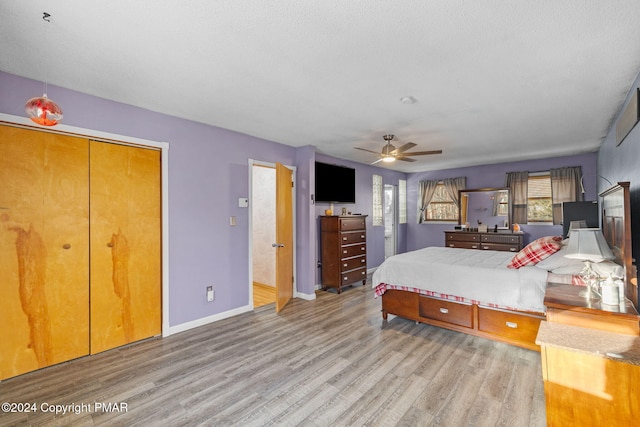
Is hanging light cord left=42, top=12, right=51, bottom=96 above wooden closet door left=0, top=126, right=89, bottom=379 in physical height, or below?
above

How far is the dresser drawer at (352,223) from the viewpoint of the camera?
16.7 feet

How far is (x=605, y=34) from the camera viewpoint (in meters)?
1.85

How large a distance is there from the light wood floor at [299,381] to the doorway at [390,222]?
4037 mm

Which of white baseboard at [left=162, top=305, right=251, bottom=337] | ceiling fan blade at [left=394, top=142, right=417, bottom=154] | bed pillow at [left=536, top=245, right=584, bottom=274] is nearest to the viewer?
bed pillow at [left=536, top=245, right=584, bottom=274]

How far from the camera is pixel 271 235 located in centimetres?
560

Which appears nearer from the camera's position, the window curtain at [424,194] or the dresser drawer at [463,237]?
the dresser drawer at [463,237]

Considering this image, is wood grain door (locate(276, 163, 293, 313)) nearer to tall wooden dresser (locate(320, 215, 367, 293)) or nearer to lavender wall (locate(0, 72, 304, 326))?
lavender wall (locate(0, 72, 304, 326))

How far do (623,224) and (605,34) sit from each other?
3.94 feet

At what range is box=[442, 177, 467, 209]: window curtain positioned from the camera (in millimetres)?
6868

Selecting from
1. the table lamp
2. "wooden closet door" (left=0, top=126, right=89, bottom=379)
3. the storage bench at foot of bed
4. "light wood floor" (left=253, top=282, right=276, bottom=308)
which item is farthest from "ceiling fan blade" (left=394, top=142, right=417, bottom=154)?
"wooden closet door" (left=0, top=126, right=89, bottom=379)

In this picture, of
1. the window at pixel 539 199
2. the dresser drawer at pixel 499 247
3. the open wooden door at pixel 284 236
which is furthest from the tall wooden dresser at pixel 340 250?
the window at pixel 539 199

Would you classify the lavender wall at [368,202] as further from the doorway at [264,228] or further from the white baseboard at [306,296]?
the white baseboard at [306,296]

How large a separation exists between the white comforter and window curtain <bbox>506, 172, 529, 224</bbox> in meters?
2.64

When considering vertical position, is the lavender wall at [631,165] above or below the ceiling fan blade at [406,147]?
below
